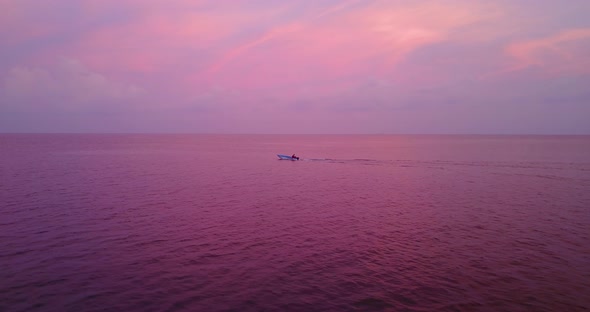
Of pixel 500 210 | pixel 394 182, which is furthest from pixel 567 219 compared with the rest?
pixel 394 182

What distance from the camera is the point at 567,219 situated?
113 ft

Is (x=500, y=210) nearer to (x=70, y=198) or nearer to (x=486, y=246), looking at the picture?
(x=486, y=246)

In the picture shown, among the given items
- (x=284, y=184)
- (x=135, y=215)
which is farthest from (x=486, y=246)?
(x=284, y=184)

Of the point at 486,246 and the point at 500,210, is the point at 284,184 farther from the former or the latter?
the point at 486,246

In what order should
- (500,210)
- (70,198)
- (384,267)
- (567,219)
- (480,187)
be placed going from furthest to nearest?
1. (480,187)
2. (70,198)
3. (500,210)
4. (567,219)
5. (384,267)

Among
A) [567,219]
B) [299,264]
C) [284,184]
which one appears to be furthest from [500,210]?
[284,184]

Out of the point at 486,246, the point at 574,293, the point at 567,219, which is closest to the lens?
the point at 574,293

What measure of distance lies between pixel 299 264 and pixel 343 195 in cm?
2519

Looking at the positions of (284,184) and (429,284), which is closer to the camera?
(429,284)

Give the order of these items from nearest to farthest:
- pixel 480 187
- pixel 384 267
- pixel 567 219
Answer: pixel 384 267 → pixel 567 219 → pixel 480 187

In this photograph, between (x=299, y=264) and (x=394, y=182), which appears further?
(x=394, y=182)

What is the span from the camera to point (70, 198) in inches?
1692

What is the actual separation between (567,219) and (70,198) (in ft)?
167

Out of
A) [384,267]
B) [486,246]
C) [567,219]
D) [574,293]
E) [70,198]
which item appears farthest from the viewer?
[70,198]
